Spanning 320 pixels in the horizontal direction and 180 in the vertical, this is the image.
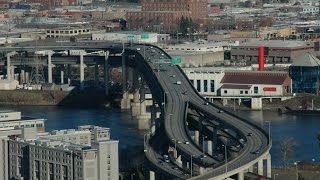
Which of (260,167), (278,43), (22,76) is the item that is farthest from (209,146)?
(278,43)

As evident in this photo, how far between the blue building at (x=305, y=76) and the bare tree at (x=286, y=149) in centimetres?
692

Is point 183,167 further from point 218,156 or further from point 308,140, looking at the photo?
point 308,140

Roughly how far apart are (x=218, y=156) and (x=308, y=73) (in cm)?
970

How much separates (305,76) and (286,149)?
830 centimetres

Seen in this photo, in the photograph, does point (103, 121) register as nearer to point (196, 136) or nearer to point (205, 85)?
point (205, 85)

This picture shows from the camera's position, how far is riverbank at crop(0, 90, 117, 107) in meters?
27.9

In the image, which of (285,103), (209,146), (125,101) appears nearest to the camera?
(209,146)

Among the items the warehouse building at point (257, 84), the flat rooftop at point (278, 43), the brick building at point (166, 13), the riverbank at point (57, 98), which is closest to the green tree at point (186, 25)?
the brick building at point (166, 13)

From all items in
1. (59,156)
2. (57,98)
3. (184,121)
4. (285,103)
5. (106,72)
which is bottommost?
(57,98)

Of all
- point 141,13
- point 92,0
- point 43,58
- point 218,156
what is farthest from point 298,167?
point 92,0

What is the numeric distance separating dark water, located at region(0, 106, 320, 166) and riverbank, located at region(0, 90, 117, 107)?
22.7 inches

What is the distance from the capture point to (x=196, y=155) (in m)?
17.8

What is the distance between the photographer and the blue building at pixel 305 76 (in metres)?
27.5

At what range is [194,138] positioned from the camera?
20219mm
